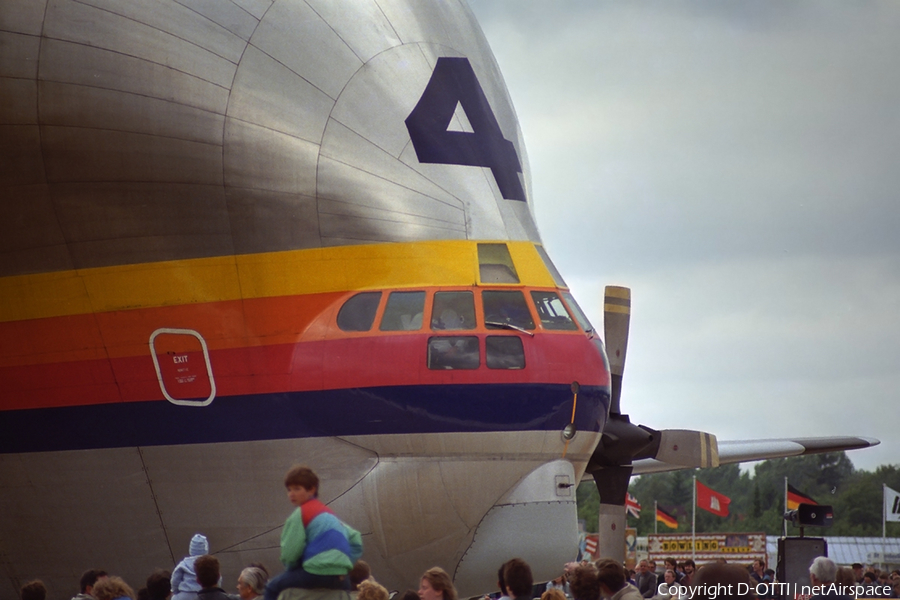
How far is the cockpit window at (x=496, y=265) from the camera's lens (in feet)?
42.5

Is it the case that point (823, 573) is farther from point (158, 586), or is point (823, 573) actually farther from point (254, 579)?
point (158, 586)

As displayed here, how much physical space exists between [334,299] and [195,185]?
2.07 m

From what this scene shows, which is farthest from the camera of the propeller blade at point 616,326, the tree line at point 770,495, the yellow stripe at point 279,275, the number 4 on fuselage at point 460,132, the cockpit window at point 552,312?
the tree line at point 770,495

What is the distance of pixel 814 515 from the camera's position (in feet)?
58.2

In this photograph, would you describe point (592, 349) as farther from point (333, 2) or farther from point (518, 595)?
point (518, 595)

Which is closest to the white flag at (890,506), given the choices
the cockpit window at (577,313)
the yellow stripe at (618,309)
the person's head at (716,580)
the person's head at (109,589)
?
the yellow stripe at (618,309)

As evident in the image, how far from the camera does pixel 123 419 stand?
1315 centimetres

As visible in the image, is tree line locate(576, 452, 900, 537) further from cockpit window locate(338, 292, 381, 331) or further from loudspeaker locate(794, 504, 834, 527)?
cockpit window locate(338, 292, 381, 331)

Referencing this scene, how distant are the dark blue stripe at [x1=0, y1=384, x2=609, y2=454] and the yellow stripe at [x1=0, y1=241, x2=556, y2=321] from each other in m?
1.19

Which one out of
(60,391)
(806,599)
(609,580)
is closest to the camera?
(609,580)

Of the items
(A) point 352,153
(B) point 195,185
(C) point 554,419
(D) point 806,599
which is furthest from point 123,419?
(D) point 806,599

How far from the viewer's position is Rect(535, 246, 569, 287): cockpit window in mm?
13648

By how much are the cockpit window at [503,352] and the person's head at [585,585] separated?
5.22 m

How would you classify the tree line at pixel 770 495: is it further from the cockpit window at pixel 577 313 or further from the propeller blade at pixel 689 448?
the cockpit window at pixel 577 313
